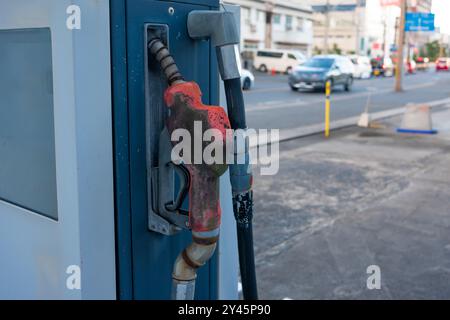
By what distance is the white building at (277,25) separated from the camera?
48406 millimetres

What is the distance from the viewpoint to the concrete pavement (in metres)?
4.19

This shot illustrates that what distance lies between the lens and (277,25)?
54.8m

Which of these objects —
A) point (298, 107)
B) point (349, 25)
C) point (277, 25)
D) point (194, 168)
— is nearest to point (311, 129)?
point (298, 107)

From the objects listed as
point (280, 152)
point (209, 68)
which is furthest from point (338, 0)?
point (209, 68)

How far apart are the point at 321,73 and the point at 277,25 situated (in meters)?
31.5

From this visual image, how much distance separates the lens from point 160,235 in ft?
6.47

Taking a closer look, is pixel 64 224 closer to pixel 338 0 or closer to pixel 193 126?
pixel 193 126

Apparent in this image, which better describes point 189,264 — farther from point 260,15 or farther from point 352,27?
point 352,27

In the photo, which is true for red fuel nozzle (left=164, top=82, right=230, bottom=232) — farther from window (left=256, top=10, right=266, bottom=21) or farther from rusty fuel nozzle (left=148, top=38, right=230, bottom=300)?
window (left=256, top=10, right=266, bottom=21)

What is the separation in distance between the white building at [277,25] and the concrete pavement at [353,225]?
38.3 m

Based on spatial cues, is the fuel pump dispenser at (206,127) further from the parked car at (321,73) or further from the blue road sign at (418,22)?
the blue road sign at (418,22)

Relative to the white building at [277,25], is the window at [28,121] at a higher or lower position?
lower

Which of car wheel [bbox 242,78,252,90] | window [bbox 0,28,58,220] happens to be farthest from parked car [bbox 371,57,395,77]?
window [bbox 0,28,58,220]

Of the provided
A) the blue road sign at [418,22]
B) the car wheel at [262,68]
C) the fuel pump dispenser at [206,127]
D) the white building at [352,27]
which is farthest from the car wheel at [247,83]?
the white building at [352,27]
